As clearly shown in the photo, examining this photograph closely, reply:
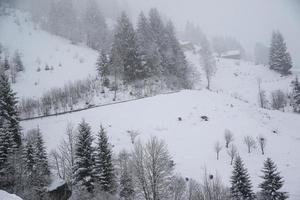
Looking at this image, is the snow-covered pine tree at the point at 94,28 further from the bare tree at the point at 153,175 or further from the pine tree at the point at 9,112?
the bare tree at the point at 153,175

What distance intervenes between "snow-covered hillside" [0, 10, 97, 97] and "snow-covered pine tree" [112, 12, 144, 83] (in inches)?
359

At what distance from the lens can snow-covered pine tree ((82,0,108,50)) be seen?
78.6 meters

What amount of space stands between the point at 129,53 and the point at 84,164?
3288 cm

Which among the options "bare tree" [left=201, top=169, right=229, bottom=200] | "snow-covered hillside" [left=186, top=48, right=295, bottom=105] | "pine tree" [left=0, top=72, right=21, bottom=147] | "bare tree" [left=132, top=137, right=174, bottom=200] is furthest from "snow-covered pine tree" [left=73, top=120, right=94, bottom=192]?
"snow-covered hillside" [left=186, top=48, right=295, bottom=105]

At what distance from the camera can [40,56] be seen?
69.4 metres

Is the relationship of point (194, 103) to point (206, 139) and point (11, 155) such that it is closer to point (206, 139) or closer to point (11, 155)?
point (206, 139)

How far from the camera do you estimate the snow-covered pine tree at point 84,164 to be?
1037 inches

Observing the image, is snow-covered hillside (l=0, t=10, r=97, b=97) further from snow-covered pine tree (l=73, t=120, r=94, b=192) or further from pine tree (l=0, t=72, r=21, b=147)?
snow-covered pine tree (l=73, t=120, r=94, b=192)

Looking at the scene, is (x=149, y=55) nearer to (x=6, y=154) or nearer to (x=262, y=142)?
(x=262, y=142)

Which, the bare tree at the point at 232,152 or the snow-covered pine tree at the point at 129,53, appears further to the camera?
the snow-covered pine tree at the point at 129,53

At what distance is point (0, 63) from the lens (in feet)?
198

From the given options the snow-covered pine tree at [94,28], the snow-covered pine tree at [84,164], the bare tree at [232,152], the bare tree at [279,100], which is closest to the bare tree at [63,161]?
the snow-covered pine tree at [84,164]

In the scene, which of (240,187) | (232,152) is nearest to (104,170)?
(240,187)

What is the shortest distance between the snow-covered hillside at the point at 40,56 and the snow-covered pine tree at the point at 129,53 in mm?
9121
